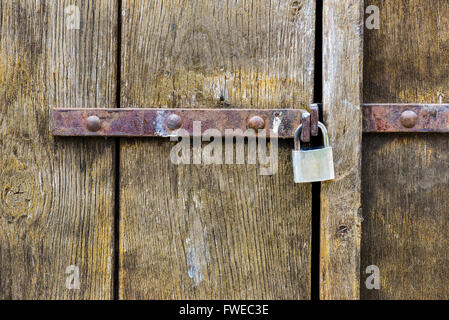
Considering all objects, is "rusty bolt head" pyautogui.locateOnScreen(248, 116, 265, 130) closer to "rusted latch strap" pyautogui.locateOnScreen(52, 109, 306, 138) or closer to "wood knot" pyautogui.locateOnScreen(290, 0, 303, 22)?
"rusted latch strap" pyautogui.locateOnScreen(52, 109, 306, 138)

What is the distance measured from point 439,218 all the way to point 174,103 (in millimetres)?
546

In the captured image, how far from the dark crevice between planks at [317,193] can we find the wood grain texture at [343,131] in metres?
0.04

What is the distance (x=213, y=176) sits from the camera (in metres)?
0.70

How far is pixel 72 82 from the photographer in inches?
27.3

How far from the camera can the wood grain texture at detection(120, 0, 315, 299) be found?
69cm

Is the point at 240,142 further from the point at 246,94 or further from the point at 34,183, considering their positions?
the point at 34,183

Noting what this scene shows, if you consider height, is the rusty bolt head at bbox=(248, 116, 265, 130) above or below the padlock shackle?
above

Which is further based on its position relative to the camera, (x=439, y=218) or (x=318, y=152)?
(x=439, y=218)

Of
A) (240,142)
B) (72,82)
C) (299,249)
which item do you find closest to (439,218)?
(299,249)

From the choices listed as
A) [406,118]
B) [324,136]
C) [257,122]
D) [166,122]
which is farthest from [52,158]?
[406,118]

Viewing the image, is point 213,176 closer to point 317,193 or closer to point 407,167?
point 317,193

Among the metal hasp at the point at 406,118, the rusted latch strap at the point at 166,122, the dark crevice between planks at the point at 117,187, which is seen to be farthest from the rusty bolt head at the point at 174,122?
the metal hasp at the point at 406,118

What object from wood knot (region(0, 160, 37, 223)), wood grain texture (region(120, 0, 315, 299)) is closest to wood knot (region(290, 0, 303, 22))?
wood grain texture (region(120, 0, 315, 299))

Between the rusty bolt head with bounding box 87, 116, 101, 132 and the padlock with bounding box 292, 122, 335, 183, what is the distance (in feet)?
1.16
